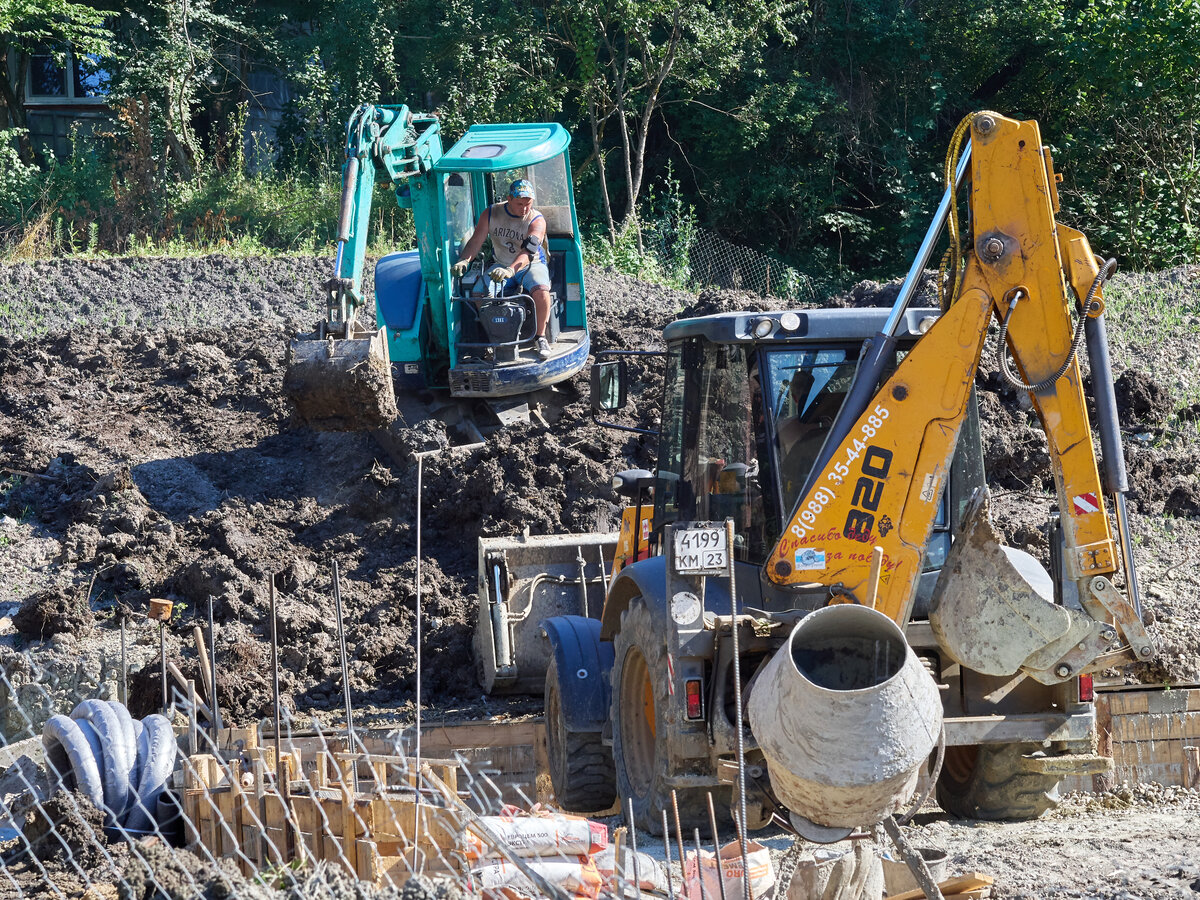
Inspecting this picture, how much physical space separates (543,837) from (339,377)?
4.26 meters

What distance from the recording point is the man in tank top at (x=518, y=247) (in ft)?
35.3

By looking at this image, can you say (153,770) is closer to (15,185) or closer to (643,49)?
(15,185)

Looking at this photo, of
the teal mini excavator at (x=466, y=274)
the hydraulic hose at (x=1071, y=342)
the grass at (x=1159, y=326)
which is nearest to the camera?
the hydraulic hose at (x=1071, y=342)

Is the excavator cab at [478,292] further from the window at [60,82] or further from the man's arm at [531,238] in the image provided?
the window at [60,82]

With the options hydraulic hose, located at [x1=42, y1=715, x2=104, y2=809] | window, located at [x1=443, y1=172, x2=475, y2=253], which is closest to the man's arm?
window, located at [x1=443, y1=172, x2=475, y2=253]

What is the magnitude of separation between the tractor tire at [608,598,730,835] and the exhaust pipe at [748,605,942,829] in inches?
38.8

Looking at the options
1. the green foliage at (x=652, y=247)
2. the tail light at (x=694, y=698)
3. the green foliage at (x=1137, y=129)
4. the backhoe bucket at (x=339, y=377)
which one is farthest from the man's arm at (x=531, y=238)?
the green foliage at (x=1137, y=129)

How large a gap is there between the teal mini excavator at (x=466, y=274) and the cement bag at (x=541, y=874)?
5732 mm

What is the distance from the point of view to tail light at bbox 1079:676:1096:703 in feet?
17.8

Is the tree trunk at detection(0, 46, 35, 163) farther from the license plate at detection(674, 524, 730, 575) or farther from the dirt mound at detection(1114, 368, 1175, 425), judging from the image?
the license plate at detection(674, 524, 730, 575)

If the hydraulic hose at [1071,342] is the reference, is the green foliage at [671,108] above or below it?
above

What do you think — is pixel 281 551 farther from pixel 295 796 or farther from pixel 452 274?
pixel 295 796

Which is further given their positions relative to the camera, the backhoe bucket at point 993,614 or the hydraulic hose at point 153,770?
the hydraulic hose at point 153,770

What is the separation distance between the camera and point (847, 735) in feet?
13.6
